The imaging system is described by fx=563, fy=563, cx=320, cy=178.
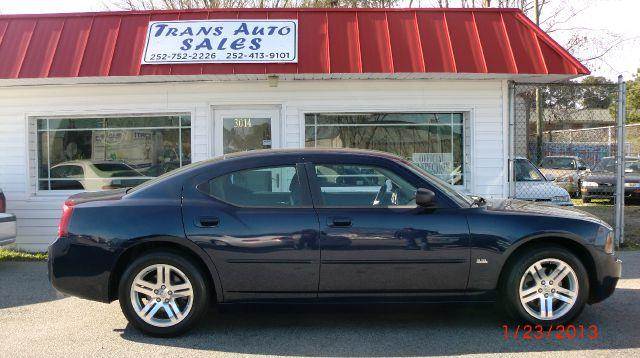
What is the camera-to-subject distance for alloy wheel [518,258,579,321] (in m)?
4.69

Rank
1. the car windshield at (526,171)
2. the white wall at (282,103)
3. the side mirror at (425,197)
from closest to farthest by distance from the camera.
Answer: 1. the side mirror at (425,197)
2. the white wall at (282,103)
3. the car windshield at (526,171)

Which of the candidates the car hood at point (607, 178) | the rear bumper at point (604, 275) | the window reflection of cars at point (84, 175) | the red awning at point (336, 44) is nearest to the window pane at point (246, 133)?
the red awning at point (336, 44)

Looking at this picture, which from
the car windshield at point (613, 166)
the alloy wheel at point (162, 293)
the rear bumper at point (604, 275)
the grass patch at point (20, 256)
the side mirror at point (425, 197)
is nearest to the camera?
the side mirror at point (425, 197)

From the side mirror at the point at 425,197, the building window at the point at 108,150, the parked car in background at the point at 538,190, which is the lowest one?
the parked car in background at the point at 538,190

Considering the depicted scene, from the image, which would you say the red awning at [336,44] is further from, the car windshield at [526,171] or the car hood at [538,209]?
the car windshield at [526,171]

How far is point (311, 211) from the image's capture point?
182 inches

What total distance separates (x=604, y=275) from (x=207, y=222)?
132 inches

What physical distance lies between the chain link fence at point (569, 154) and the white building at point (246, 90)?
2.55ft

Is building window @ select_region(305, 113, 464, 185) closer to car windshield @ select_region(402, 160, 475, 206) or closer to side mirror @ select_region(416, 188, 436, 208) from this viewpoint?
car windshield @ select_region(402, 160, 475, 206)

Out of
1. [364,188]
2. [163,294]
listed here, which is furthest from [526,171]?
[163,294]

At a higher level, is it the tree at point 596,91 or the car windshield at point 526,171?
the tree at point 596,91

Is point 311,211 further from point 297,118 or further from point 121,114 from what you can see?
point 121,114

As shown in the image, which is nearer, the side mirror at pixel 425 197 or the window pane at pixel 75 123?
the side mirror at pixel 425 197

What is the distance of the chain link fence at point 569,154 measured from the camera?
9172mm
